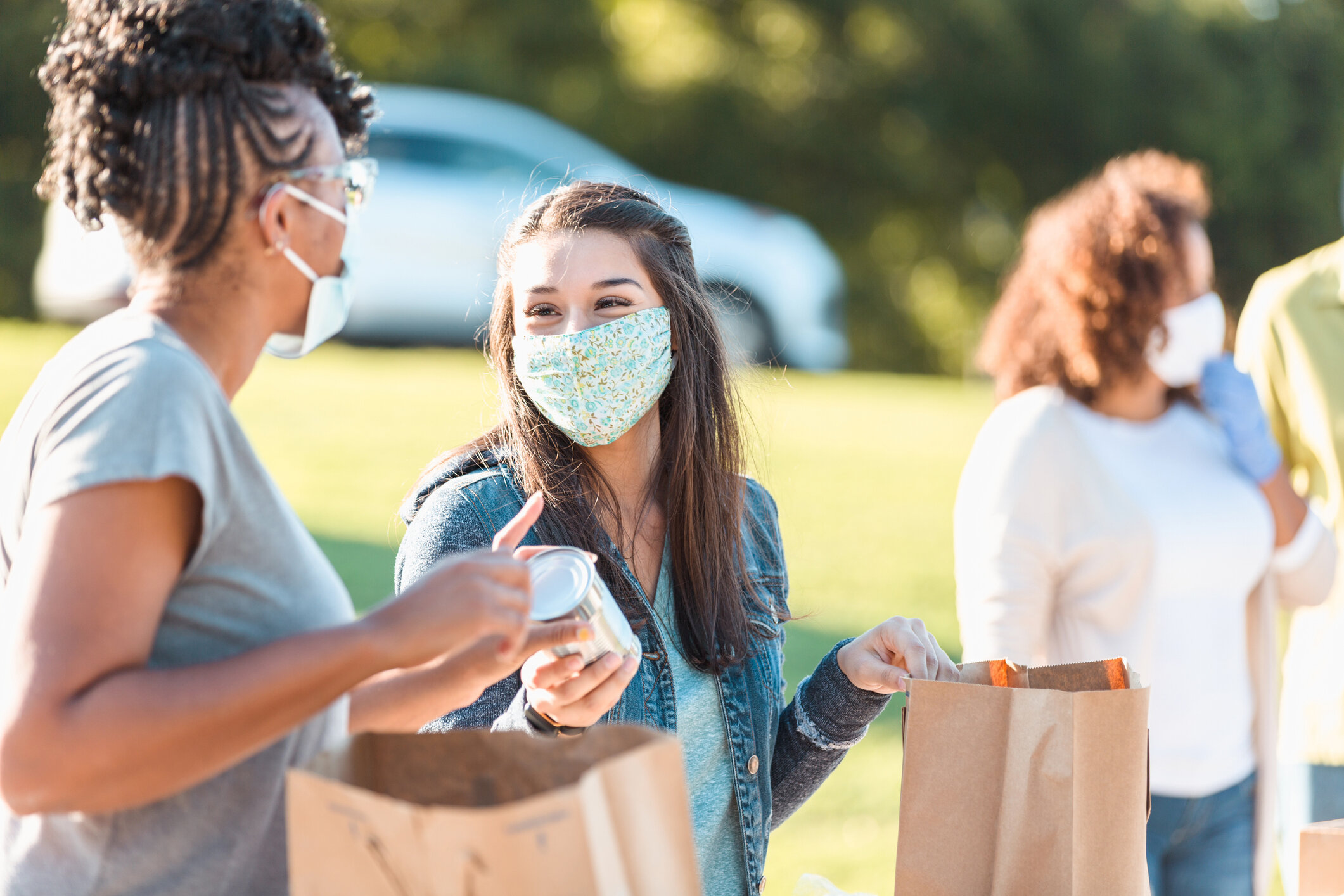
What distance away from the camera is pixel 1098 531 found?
3076 millimetres

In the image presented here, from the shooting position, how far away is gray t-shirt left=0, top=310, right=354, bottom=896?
4.21 ft

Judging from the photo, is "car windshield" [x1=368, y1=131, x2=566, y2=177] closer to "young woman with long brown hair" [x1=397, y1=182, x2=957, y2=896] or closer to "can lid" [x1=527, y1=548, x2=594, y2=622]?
"young woman with long brown hair" [x1=397, y1=182, x2=957, y2=896]

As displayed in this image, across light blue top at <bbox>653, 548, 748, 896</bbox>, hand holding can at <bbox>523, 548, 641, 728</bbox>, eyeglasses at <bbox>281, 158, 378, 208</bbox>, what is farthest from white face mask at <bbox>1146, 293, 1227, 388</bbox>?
eyeglasses at <bbox>281, 158, 378, 208</bbox>

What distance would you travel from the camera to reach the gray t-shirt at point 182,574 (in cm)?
128

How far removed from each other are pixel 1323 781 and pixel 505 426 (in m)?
2.10

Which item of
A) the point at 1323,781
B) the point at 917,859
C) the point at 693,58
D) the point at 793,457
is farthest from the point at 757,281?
the point at 693,58

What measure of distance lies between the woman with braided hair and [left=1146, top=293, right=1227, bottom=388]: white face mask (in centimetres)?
222

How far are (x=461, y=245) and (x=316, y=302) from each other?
9.56m

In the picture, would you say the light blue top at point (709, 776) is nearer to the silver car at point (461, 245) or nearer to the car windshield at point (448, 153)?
the silver car at point (461, 245)

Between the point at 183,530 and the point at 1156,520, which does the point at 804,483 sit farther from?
the point at 183,530

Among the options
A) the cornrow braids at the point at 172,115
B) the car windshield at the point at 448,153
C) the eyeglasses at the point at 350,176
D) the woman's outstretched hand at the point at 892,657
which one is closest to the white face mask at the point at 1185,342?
the woman's outstretched hand at the point at 892,657

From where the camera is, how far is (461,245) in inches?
428

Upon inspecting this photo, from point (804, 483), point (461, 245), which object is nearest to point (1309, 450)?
point (804, 483)

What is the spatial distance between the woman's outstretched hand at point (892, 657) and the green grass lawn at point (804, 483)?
2274 mm
